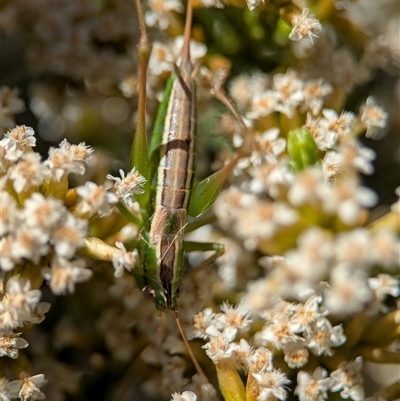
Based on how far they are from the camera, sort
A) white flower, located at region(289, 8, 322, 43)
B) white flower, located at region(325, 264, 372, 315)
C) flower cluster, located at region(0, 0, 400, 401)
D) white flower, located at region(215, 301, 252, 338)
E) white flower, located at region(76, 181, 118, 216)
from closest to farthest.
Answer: white flower, located at region(325, 264, 372, 315) < flower cluster, located at region(0, 0, 400, 401) < white flower, located at region(76, 181, 118, 216) < white flower, located at region(215, 301, 252, 338) < white flower, located at region(289, 8, 322, 43)

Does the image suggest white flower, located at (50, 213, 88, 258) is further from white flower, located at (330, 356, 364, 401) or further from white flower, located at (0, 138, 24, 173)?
white flower, located at (330, 356, 364, 401)

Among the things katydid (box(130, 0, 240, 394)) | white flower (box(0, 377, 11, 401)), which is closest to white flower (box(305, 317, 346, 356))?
katydid (box(130, 0, 240, 394))

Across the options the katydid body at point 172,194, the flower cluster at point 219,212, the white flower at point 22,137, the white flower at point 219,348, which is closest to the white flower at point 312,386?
the flower cluster at point 219,212

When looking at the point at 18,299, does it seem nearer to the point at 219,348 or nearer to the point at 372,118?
the point at 219,348

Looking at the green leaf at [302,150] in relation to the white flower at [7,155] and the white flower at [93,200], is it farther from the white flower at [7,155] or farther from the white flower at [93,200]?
the white flower at [7,155]

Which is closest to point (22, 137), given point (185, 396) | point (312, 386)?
point (185, 396)

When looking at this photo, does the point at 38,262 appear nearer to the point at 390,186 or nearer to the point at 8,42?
the point at 8,42
